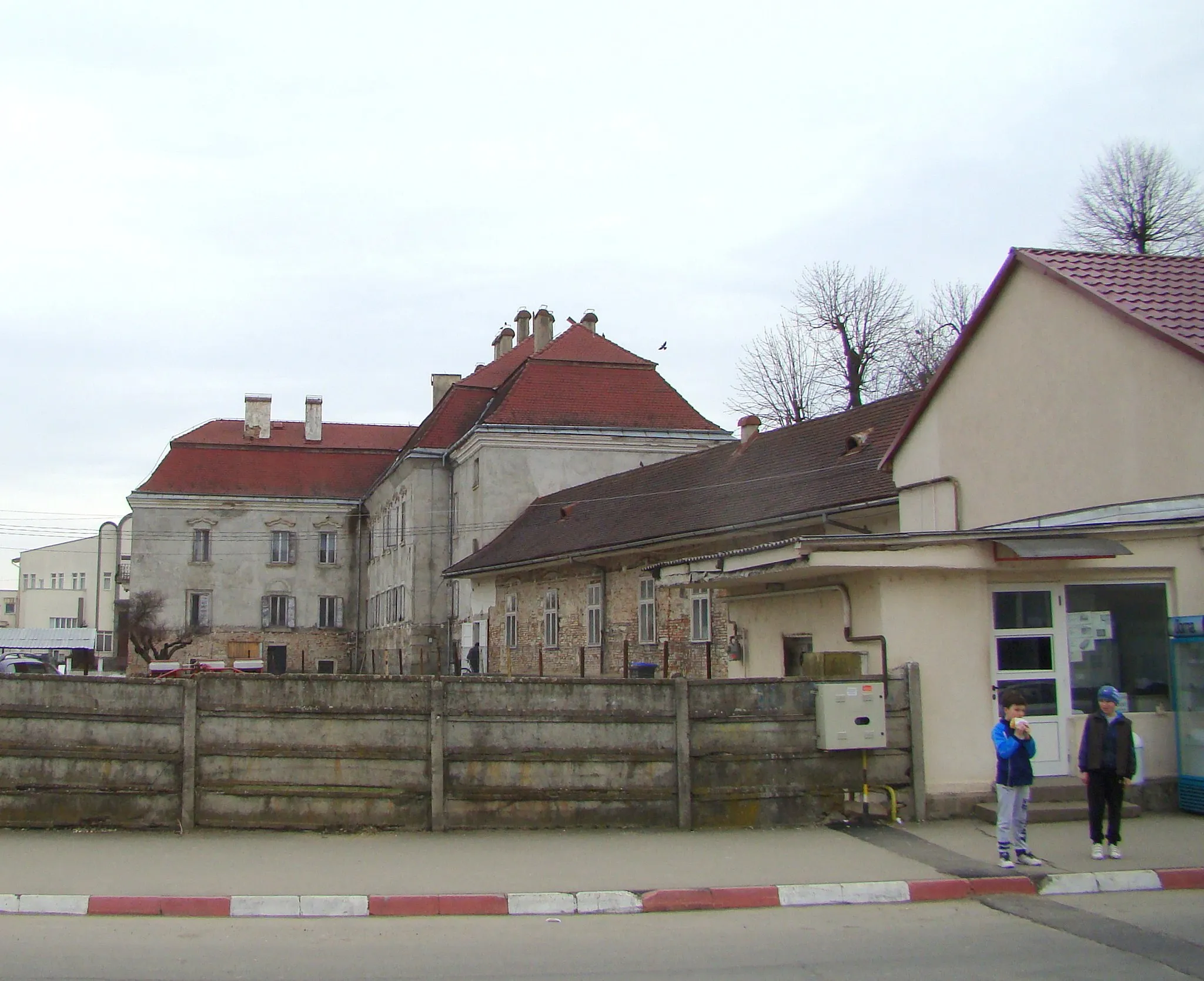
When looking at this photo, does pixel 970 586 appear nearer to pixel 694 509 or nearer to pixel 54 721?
pixel 54 721

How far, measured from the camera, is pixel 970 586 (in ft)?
40.9

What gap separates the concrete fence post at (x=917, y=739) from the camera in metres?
11.9

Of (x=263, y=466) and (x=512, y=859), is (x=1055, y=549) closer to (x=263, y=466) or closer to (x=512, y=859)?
(x=512, y=859)

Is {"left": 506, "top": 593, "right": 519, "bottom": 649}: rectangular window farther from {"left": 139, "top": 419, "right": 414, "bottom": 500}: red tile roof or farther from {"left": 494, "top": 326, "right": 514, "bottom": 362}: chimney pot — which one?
{"left": 139, "top": 419, "right": 414, "bottom": 500}: red tile roof

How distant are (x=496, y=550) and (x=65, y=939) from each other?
96.1 feet

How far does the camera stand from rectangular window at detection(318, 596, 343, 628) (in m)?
62.6

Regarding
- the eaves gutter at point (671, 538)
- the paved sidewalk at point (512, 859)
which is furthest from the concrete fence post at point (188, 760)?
the eaves gutter at point (671, 538)

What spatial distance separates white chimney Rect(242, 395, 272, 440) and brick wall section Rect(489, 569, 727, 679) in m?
32.2

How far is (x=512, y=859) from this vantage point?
10242mm

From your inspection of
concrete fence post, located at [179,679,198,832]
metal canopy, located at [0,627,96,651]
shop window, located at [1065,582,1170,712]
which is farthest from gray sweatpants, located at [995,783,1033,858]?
metal canopy, located at [0,627,96,651]

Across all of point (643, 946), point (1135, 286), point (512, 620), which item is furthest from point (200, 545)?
point (643, 946)

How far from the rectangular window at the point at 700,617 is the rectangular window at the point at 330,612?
40.6 m

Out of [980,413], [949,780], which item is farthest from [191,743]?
[980,413]

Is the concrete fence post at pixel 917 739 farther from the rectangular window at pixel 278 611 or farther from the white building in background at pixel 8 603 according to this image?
the white building in background at pixel 8 603
